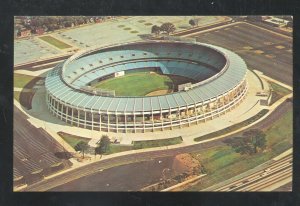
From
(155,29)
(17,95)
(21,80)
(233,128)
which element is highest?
(155,29)

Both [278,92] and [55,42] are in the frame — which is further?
[55,42]

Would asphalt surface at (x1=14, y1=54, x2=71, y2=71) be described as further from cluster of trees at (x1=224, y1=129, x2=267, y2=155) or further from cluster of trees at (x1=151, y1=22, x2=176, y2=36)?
cluster of trees at (x1=224, y1=129, x2=267, y2=155)

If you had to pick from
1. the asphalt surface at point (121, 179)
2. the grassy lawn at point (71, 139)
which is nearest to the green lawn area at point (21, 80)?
the grassy lawn at point (71, 139)

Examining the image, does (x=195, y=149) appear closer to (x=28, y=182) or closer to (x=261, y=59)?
(x=28, y=182)

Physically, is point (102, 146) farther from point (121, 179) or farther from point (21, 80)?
point (21, 80)

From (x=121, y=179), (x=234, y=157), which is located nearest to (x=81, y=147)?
(x=121, y=179)

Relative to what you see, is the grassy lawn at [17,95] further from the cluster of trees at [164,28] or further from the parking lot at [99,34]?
the cluster of trees at [164,28]

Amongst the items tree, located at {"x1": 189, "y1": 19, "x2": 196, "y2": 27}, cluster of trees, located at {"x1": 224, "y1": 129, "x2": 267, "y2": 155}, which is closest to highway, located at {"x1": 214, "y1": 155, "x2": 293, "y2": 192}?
cluster of trees, located at {"x1": 224, "y1": 129, "x2": 267, "y2": 155}
